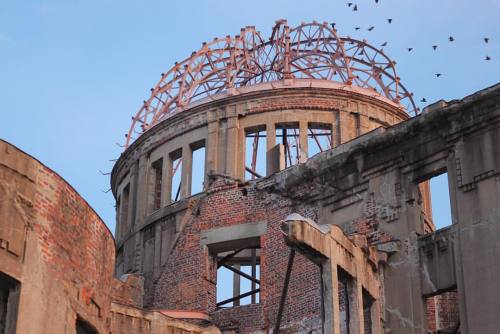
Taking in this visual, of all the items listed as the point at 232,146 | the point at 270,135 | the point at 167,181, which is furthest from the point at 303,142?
the point at 167,181

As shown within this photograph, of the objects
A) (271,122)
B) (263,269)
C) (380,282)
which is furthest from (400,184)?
(271,122)

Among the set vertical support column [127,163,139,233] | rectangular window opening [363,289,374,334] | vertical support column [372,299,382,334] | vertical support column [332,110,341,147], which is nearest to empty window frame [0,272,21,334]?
rectangular window opening [363,289,374,334]

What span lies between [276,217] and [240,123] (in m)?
4.39

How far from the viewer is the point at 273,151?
2616 centimetres

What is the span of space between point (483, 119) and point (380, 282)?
4.14 m

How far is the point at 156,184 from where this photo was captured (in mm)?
28469

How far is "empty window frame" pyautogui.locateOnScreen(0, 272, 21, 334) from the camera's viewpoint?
12.8 metres

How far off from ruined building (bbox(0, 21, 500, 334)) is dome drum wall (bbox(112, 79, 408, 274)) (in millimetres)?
43

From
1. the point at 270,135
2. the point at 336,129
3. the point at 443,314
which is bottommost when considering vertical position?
the point at 443,314

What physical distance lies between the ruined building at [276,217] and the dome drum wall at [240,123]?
4cm

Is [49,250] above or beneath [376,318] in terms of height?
beneath

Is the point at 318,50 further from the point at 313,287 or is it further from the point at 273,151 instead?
the point at 313,287

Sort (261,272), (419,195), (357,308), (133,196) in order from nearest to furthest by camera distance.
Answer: (357,308), (419,195), (261,272), (133,196)

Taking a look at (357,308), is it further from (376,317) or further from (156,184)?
(156,184)
